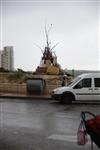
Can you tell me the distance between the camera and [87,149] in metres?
8.41

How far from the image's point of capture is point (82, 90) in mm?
19703

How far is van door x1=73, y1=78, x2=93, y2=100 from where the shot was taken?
19.6 meters

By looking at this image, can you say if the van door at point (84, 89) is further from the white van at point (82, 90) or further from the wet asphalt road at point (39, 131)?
the wet asphalt road at point (39, 131)

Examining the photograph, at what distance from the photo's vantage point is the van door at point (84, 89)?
19594 mm

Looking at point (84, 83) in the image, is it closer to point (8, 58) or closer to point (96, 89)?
point (96, 89)

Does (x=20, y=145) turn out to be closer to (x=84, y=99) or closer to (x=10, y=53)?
(x=84, y=99)

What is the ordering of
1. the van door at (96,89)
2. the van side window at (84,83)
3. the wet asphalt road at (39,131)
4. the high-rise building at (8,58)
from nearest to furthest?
1. the wet asphalt road at (39,131)
2. the van door at (96,89)
3. the van side window at (84,83)
4. the high-rise building at (8,58)

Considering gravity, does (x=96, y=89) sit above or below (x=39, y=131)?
above

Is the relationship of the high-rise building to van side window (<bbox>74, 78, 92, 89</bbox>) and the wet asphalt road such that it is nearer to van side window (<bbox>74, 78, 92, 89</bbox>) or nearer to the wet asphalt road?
van side window (<bbox>74, 78, 92, 89</bbox>)

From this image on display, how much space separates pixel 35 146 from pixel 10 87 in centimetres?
1889

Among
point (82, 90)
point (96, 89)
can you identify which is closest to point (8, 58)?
point (82, 90)

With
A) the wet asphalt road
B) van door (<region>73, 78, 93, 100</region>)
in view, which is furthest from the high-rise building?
the wet asphalt road

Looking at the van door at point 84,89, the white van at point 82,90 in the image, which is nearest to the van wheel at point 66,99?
the white van at point 82,90

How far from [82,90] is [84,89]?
0.40ft
